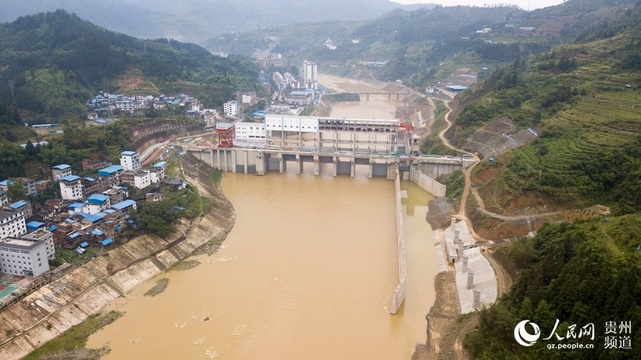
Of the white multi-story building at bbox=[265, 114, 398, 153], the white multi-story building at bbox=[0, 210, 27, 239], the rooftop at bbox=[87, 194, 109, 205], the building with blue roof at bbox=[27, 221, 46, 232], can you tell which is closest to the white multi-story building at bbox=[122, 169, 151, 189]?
the rooftop at bbox=[87, 194, 109, 205]

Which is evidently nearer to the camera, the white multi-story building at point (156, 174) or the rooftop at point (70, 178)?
the rooftop at point (70, 178)

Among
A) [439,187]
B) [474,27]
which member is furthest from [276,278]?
[474,27]

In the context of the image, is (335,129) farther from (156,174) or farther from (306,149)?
(156,174)

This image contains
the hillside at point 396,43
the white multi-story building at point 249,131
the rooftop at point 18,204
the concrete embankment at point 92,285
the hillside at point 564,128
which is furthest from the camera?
the hillside at point 396,43

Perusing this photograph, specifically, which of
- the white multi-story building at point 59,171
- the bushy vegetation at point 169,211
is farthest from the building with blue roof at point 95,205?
the white multi-story building at point 59,171

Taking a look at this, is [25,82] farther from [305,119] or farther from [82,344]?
[82,344]

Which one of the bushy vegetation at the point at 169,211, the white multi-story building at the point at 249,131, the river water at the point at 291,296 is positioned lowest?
the river water at the point at 291,296

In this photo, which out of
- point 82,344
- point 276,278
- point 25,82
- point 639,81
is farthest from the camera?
point 25,82

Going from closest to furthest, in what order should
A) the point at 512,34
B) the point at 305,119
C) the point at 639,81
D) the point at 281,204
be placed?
the point at 281,204 < the point at 639,81 < the point at 305,119 < the point at 512,34

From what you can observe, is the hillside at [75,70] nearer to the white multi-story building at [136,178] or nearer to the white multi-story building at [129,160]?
the white multi-story building at [129,160]
